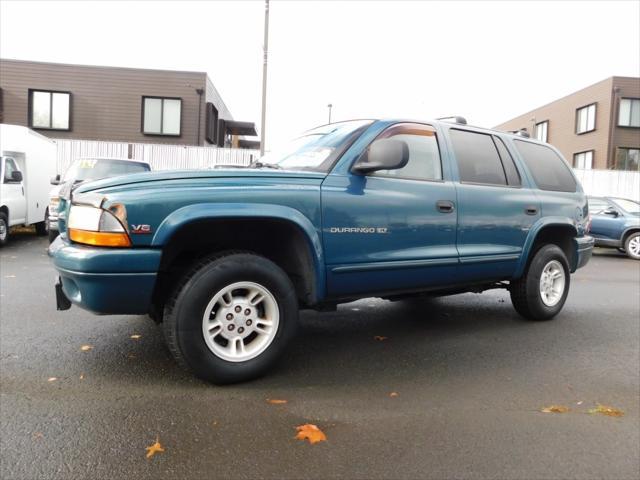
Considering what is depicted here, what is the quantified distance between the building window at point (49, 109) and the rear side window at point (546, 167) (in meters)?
22.3

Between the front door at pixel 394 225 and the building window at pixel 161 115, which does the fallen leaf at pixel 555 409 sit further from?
the building window at pixel 161 115

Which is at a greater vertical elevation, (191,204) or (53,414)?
(191,204)

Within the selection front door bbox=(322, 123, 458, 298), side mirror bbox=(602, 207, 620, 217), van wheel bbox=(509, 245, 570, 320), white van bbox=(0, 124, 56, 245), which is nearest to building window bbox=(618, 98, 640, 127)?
side mirror bbox=(602, 207, 620, 217)

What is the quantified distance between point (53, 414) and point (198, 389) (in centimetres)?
84

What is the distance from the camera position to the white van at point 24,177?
35.6 ft

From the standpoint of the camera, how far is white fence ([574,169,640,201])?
2412 centimetres

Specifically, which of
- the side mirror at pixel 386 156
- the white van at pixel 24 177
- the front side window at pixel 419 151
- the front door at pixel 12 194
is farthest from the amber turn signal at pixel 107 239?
the front door at pixel 12 194

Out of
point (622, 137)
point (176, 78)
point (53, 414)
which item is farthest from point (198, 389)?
point (622, 137)

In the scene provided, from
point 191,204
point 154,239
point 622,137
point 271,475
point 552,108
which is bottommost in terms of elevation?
point 271,475

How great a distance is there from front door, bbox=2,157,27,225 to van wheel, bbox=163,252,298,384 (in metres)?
9.23

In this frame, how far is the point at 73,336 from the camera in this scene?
452 centimetres

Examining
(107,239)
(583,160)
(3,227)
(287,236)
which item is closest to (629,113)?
(583,160)

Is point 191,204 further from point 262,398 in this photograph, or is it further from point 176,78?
point 176,78

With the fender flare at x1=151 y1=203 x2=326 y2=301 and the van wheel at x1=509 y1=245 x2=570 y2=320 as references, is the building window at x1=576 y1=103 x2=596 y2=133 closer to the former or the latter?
the van wheel at x1=509 y1=245 x2=570 y2=320
